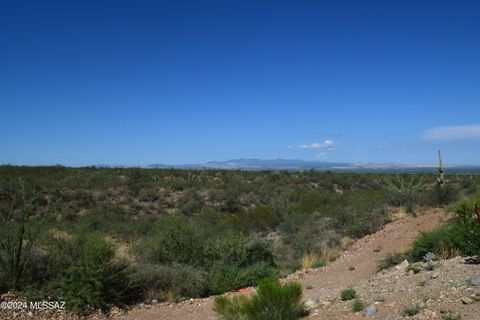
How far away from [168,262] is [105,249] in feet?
8.48

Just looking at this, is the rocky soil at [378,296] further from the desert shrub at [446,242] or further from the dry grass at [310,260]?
the desert shrub at [446,242]

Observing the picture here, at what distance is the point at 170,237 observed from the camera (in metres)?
12.6

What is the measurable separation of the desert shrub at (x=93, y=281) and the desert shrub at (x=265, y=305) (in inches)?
133

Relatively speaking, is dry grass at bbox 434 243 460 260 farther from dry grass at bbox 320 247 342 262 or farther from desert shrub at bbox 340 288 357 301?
dry grass at bbox 320 247 342 262

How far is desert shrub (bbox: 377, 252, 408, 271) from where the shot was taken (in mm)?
11798

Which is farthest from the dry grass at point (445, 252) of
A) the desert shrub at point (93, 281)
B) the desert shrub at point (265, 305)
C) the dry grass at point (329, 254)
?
the desert shrub at point (93, 281)

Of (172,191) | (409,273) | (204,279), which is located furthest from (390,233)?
(172,191)

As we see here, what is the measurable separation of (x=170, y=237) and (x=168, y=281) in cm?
210

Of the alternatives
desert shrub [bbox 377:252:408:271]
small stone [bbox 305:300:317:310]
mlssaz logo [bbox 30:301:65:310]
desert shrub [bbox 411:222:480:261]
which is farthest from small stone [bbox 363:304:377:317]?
mlssaz logo [bbox 30:301:65:310]

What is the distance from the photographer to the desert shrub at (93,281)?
8.90 m

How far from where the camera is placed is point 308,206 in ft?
75.3

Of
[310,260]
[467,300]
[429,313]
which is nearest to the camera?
[429,313]

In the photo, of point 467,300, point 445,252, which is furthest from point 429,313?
point 445,252

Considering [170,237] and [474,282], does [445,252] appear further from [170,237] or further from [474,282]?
[170,237]
